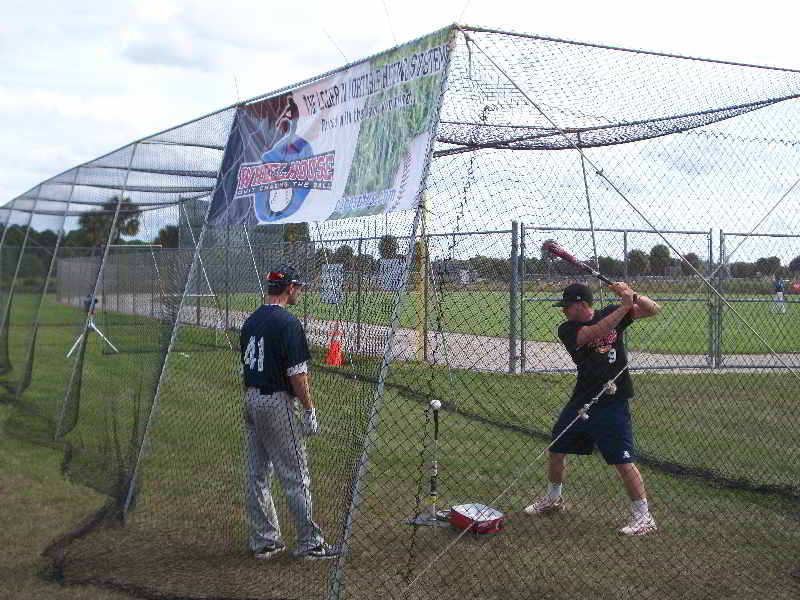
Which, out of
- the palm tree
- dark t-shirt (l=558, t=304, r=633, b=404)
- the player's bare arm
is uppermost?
the palm tree

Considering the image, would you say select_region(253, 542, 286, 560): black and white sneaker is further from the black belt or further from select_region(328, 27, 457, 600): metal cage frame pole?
select_region(328, 27, 457, 600): metal cage frame pole

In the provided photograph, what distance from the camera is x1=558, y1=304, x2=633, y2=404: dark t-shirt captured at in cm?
554

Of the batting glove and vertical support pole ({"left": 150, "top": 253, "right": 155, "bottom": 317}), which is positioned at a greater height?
vertical support pole ({"left": 150, "top": 253, "right": 155, "bottom": 317})

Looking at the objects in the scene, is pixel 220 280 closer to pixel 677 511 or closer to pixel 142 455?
pixel 142 455

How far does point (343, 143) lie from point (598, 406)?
8.50 feet

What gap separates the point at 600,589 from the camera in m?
4.49

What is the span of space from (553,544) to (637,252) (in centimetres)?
298

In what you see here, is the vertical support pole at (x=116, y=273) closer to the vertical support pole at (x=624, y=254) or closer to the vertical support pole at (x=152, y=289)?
the vertical support pole at (x=152, y=289)

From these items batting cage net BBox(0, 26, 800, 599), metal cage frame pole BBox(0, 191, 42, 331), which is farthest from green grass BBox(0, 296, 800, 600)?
A: metal cage frame pole BBox(0, 191, 42, 331)

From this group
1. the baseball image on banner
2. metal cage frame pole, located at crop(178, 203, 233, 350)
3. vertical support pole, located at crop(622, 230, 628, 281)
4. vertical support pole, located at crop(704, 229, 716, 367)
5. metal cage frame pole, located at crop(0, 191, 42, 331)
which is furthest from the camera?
metal cage frame pole, located at crop(0, 191, 42, 331)

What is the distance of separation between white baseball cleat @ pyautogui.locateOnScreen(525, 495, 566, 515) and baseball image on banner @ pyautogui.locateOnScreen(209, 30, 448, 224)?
2.76 meters

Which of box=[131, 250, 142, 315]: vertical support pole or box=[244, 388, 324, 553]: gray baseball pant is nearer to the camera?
box=[244, 388, 324, 553]: gray baseball pant

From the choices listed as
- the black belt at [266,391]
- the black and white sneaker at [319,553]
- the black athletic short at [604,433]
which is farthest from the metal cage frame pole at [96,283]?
the black athletic short at [604,433]

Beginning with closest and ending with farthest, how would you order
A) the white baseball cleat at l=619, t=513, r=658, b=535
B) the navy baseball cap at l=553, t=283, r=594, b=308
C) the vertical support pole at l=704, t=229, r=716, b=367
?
the white baseball cleat at l=619, t=513, r=658, b=535, the navy baseball cap at l=553, t=283, r=594, b=308, the vertical support pole at l=704, t=229, r=716, b=367
